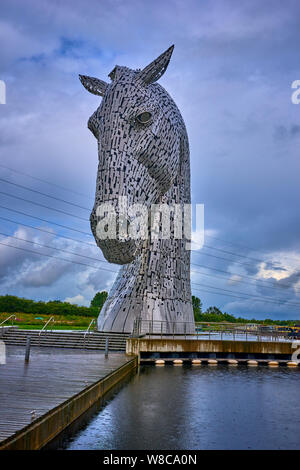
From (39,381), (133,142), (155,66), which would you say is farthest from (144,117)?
(39,381)

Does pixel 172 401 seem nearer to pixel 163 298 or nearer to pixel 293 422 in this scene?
pixel 293 422

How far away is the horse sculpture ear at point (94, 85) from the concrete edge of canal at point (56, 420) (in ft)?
43.4

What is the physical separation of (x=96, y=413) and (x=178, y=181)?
45.7 ft

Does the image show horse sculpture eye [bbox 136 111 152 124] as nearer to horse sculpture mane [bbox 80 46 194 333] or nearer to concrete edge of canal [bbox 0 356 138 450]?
horse sculpture mane [bbox 80 46 194 333]

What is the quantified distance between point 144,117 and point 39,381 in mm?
11355

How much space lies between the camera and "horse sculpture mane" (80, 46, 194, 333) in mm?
16297

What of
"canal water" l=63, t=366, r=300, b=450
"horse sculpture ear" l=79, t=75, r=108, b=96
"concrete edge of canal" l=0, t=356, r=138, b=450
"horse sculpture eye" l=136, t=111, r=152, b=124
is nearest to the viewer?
"concrete edge of canal" l=0, t=356, r=138, b=450

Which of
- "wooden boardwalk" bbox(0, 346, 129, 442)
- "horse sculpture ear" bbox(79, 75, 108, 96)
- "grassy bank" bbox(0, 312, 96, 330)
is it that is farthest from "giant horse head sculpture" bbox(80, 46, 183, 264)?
"grassy bank" bbox(0, 312, 96, 330)

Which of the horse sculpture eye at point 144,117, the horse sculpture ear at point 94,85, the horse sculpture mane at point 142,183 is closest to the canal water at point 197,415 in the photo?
the horse sculpture mane at point 142,183

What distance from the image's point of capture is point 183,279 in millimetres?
20234

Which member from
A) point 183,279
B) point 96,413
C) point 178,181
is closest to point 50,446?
point 96,413

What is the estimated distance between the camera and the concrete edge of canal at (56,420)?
509 cm

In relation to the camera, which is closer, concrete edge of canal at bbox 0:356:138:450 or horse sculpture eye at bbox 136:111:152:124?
concrete edge of canal at bbox 0:356:138:450

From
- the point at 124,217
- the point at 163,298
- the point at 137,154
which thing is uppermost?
the point at 137,154
